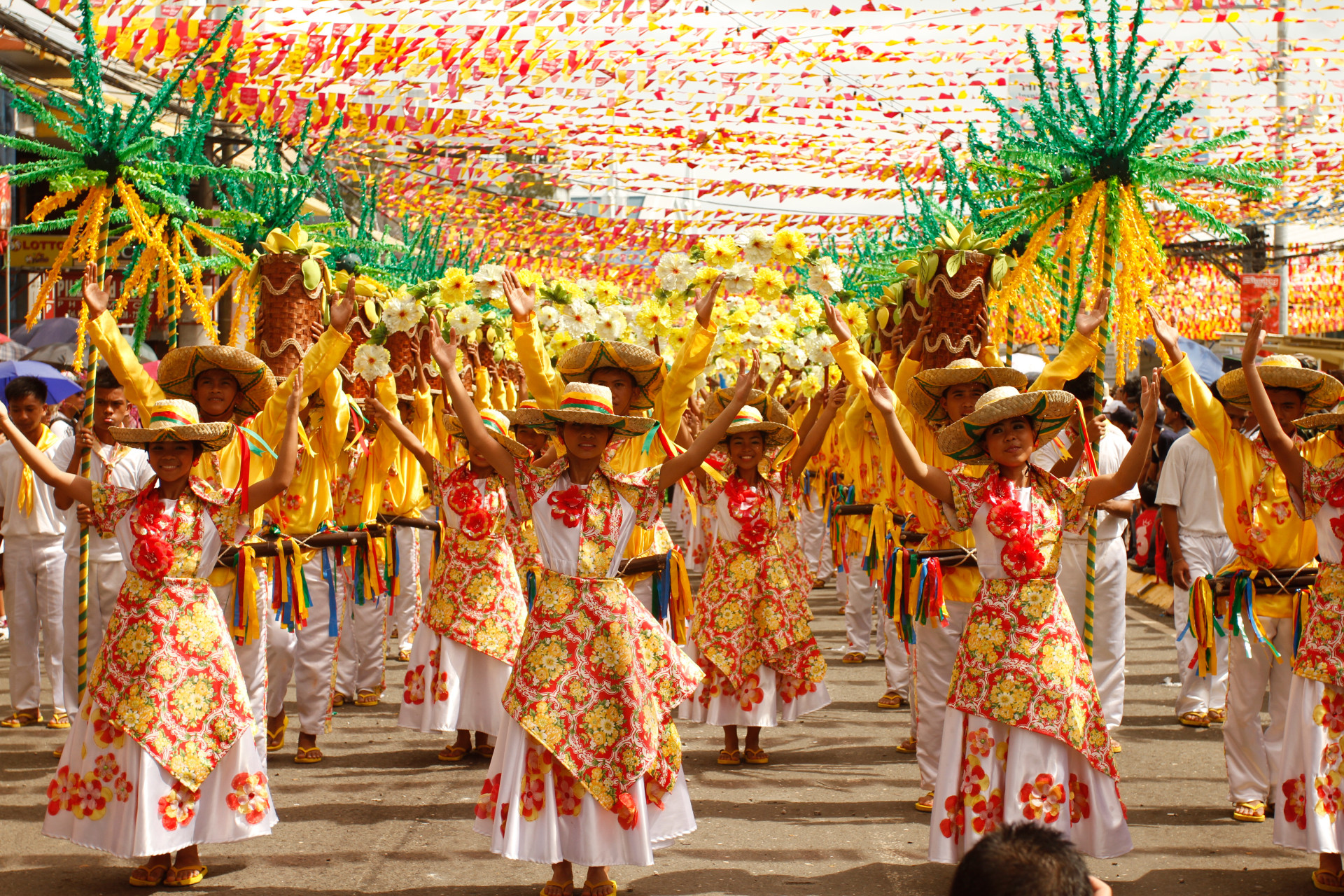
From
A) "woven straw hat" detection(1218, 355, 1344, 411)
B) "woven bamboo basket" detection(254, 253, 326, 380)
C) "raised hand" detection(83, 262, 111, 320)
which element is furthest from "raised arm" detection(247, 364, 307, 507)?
"woven straw hat" detection(1218, 355, 1344, 411)

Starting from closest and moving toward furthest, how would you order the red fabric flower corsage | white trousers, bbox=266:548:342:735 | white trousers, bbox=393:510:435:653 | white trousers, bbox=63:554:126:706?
the red fabric flower corsage → white trousers, bbox=266:548:342:735 → white trousers, bbox=63:554:126:706 → white trousers, bbox=393:510:435:653

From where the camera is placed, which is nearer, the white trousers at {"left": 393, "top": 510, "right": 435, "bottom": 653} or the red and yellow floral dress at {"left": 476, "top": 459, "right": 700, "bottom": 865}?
the red and yellow floral dress at {"left": 476, "top": 459, "right": 700, "bottom": 865}

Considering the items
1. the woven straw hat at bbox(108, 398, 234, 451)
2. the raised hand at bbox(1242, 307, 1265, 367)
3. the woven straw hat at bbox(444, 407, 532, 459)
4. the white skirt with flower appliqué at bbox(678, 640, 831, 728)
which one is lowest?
the white skirt with flower appliqué at bbox(678, 640, 831, 728)

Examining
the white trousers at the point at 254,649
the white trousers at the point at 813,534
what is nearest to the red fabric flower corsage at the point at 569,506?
the white trousers at the point at 254,649

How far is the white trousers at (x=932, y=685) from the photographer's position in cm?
632

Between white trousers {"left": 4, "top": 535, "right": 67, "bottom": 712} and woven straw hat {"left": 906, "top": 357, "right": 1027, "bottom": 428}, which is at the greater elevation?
woven straw hat {"left": 906, "top": 357, "right": 1027, "bottom": 428}

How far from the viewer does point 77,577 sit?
7996 millimetres

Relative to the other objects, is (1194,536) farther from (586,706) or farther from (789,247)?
(586,706)

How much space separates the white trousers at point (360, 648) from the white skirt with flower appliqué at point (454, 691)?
1429 millimetres

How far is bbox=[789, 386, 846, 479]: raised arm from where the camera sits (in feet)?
23.2

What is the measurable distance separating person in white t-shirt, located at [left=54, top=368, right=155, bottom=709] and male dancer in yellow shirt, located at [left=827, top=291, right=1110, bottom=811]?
405cm

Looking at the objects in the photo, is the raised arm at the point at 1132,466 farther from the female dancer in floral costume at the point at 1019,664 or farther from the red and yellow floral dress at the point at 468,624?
the red and yellow floral dress at the point at 468,624

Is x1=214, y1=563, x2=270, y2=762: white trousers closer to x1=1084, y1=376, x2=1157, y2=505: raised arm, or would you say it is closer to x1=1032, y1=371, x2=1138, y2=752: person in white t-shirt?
x1=1084, y1=376, x2=1157, y2=505: raised arm

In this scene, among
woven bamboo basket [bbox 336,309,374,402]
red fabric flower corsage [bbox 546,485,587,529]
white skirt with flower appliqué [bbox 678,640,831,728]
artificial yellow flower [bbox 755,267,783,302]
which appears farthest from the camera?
woven bamboo basket [bbox 336,309,374,402]
